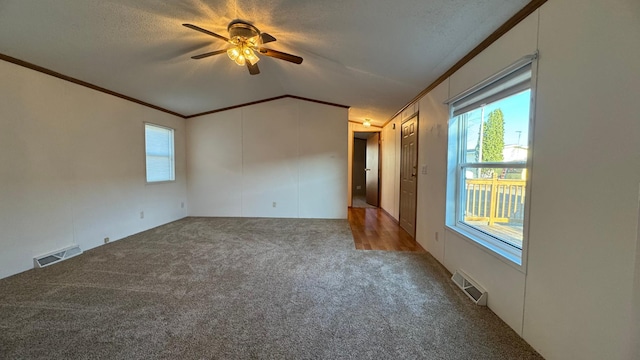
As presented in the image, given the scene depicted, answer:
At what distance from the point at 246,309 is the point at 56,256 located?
2.71 metres

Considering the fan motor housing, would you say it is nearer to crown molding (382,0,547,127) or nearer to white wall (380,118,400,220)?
crown molding (382,0,547,127)

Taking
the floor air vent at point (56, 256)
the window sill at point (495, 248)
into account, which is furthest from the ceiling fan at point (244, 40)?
the floor air vent at point (56, 256)

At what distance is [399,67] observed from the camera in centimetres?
287

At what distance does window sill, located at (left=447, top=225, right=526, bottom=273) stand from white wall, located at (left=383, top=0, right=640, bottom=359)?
54 mm

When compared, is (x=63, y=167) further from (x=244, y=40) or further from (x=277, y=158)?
(x=277, y=158)

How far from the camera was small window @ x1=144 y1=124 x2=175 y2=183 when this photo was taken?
14.6 ft

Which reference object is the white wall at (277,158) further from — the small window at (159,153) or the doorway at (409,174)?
the doorway at (409,174)

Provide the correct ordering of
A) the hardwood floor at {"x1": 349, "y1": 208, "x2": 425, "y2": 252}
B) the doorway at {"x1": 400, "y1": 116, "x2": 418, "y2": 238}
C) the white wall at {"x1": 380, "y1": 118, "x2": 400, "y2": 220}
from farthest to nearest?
the white wall at {"x1": 380, "y1": 118, "x2": 400, "y2": 220}
the doorway at {"x1": 400, "y1": 116, "x2": 418, "y2": 238}
the hardwood floor at {"x1": 349, "y1": 208, "x2": 425, "y2": 252}

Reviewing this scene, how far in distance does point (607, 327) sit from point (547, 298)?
0.32 meters

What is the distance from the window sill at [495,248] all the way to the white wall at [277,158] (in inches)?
122

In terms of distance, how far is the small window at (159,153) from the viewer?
14.6ft

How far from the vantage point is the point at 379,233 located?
4.22 meters

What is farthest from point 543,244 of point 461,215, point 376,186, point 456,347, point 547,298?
point 376,186

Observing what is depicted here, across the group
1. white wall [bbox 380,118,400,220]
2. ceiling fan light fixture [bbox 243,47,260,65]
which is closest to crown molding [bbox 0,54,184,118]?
ceiling fan light fixture [bbox 243,47,260,65]
